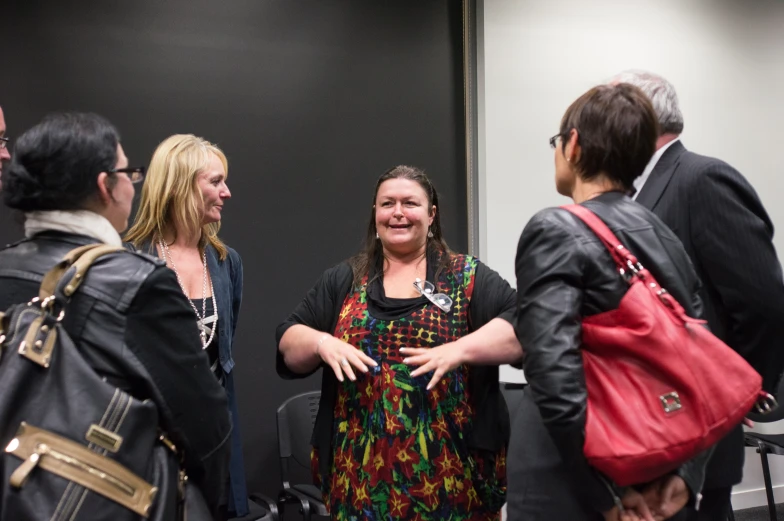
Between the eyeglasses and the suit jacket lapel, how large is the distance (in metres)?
0.63

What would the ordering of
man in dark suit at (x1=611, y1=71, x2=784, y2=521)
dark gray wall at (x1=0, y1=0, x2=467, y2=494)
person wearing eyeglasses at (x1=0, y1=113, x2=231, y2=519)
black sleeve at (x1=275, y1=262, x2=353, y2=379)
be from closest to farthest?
person wearing eyeglasses at (x1=0, y1=113, x2=231, y2=519) < man in dark suit at (x1=611, y1=71, x2=784, y2=521) < black sleeve at (x1=275, y1=262, x2=353, y2=379) < dark gray wall at (x1=0, y1=0, x2=467, y2=494)

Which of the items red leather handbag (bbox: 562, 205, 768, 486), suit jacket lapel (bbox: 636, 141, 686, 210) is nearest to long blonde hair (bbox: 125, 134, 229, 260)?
suit jacket lapel (bbox: 636, 141, 686, 210)

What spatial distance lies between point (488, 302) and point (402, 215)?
40 centimetres

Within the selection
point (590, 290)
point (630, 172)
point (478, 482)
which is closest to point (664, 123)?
point (630, 172)

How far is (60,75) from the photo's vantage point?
3252 mm

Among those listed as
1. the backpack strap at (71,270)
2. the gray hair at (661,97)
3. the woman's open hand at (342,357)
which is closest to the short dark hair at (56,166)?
the backpack strap at (71,270)

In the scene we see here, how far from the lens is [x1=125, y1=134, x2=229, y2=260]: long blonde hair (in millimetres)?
2607

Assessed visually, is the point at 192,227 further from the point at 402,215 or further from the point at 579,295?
the point at 579,295

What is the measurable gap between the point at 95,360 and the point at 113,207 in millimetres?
349

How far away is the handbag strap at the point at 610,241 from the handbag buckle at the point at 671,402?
24cm

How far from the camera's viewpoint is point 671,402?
135cm

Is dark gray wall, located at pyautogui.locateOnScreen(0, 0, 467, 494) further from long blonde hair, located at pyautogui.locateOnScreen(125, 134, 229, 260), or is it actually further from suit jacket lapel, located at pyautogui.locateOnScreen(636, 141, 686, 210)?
suit jacket lapel, located at pyautogui.locateOnScreen(636, 141, 686, 210)

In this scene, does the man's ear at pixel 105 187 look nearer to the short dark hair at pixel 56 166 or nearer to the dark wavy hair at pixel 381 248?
the short dark hair at pixel 56 166

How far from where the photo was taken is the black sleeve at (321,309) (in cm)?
229
